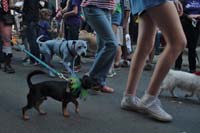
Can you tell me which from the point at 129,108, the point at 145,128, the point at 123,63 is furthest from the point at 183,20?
the point at 145,128

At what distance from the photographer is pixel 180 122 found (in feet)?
15.1

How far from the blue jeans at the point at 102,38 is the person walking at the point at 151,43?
67 centimetres

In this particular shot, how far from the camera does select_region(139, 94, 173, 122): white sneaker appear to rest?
4.48m

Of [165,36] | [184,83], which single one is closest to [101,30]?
[165,36]

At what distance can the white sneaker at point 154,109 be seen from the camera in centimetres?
448

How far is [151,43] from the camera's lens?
4.71 metres

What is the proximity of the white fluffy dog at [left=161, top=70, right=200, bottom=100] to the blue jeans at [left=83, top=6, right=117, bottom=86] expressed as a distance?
105cm

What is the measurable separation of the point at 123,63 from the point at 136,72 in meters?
4.71

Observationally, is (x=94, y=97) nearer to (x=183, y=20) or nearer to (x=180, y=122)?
(x=180, y=122)

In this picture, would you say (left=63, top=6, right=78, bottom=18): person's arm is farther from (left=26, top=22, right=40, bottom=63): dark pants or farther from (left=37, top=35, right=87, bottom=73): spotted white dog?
(left=37, top=35, right=87, bottom=73): spotted white dog

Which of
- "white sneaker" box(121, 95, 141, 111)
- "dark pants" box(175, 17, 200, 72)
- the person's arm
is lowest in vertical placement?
"white sneaker" box(121, 95, 141, 111)

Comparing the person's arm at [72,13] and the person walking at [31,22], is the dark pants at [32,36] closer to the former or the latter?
the person walking at [31,22]

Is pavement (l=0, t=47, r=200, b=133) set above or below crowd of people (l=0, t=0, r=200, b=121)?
below

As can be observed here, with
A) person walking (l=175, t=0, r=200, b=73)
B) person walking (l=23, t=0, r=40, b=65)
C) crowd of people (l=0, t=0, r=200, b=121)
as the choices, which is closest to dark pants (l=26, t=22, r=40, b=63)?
person walking (l=23, t=0, r=40, b=65)
